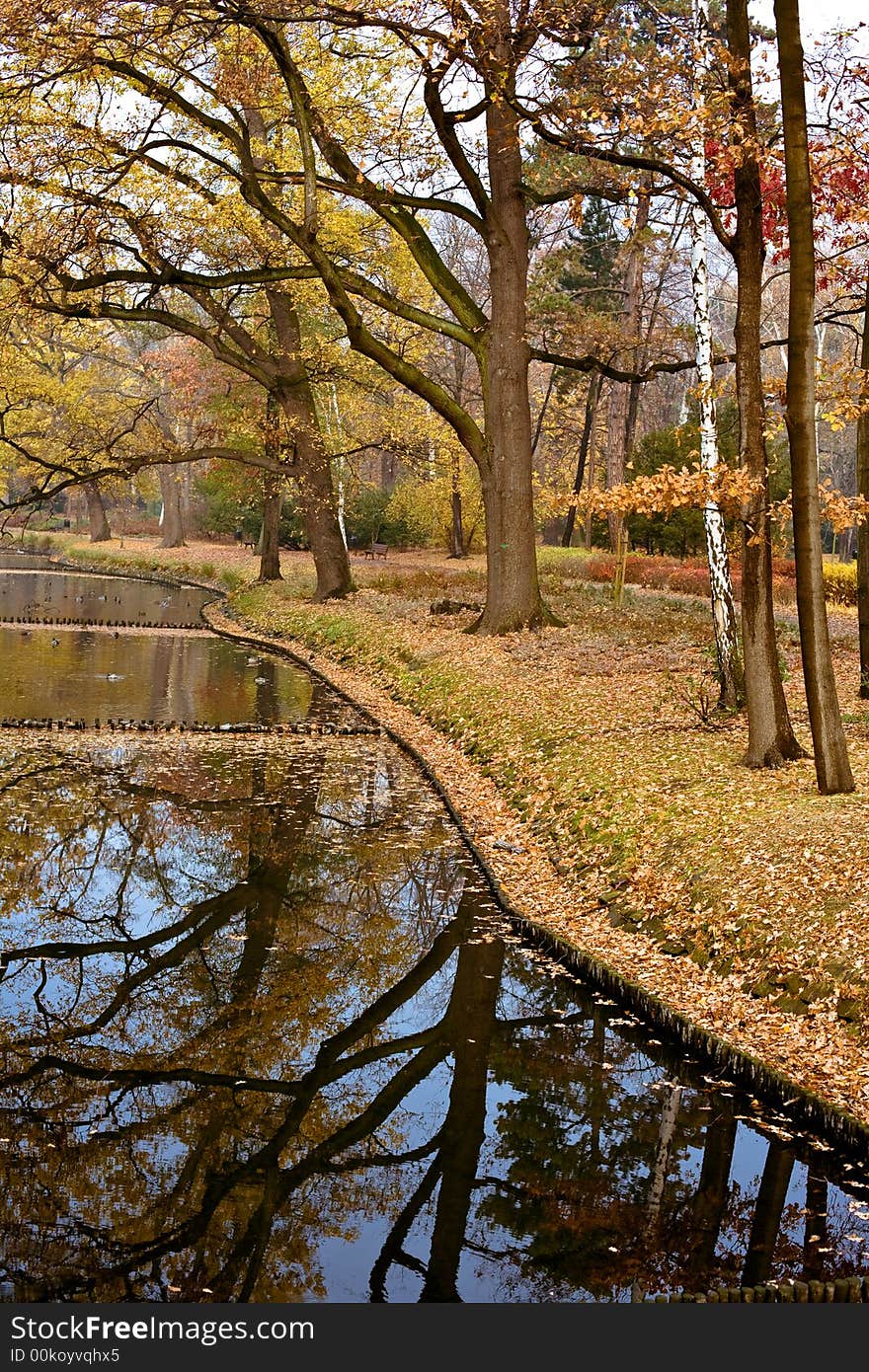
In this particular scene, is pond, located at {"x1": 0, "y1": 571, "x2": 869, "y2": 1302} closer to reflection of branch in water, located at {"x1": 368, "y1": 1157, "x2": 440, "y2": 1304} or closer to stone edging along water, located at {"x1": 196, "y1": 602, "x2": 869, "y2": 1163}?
reflection of branch in water, located at {"x1": 368, "y1": 1157, "x2": 440, "y2": 1304}

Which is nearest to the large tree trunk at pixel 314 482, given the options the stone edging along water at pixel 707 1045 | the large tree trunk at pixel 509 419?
the large tree trunk at pixel 509 419

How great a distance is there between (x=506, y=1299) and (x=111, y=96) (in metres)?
20.2

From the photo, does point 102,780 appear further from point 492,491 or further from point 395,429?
point 395,429

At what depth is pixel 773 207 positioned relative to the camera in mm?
12078

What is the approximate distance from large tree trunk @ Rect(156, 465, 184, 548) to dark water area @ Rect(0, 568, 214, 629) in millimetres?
7367

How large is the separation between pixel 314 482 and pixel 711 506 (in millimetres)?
16920

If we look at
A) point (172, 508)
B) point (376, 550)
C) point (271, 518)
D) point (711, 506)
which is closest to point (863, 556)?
point (711, 506)

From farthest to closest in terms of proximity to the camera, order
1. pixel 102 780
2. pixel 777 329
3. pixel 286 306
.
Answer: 1. pixel 777 329
2. pixel 286 306
3. pixel 102 780

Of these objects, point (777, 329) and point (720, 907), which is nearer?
point (720, 907)

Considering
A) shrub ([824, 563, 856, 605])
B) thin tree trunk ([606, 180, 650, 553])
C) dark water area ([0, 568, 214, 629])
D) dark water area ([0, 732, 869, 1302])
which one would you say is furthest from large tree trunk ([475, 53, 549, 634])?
thin tree trunk ([606, 180, 650, 553])

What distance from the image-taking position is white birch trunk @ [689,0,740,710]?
1202cm

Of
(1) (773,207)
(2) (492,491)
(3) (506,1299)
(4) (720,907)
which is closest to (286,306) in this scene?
(2) (492,491)

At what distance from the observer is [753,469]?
33.2ft

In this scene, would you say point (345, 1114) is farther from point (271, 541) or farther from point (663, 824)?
point (271, 541)
